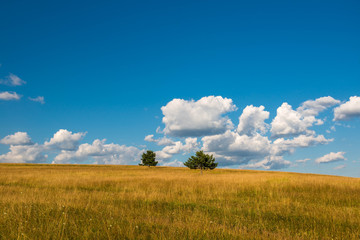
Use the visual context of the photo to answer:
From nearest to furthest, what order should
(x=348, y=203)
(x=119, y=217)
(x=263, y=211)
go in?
(x=119, y=217) < (x=263, y=211) < (x=348, y=203)

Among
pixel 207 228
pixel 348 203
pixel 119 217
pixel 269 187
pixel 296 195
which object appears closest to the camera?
pixel 207 228

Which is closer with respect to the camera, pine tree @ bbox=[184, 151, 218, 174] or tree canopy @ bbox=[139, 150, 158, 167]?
pine tree @ bbox=[184, 151, 218, 174]

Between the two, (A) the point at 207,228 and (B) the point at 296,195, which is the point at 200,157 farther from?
(A) the point at 207,228

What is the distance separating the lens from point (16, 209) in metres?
7.04

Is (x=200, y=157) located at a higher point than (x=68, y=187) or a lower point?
higher

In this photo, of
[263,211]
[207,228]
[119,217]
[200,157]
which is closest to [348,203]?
[263,211]

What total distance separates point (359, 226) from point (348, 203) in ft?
18.3

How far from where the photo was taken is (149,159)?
63500mm

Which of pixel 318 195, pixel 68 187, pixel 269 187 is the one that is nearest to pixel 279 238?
pixel 318 195

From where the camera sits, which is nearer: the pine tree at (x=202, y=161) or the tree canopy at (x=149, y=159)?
the pine tree at (x=202, y=161)

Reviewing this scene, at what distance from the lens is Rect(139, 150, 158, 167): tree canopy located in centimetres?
6328

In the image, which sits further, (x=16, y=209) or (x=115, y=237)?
(x=16, y=209)

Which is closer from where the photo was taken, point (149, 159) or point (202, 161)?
point (202, 161)

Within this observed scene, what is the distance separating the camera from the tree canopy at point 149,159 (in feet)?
208
